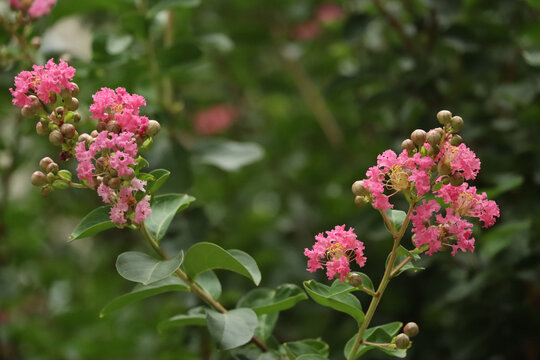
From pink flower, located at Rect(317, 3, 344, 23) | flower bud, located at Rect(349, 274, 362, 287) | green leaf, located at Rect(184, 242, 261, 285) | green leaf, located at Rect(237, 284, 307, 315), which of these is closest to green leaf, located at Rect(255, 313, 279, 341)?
green leaf, located at Rect(237, 284, 307, 315)

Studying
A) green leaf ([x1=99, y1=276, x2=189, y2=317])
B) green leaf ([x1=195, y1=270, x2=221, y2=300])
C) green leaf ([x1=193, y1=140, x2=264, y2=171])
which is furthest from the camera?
green leaf ([x1=193, y1=140, x2=264, y2=171])

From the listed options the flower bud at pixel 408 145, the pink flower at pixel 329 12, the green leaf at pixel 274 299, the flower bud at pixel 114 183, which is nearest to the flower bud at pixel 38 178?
the flower bud at pixel 114 183

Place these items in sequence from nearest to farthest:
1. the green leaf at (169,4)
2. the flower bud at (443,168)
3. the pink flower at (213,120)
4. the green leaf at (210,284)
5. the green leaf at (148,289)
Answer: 1. the flower bud at (443,168)
2. the green leaf at (148,289)
3. the green leaf at (210,284)
4. the green leaf at (169,4)
5. the pink flower at (213,120)

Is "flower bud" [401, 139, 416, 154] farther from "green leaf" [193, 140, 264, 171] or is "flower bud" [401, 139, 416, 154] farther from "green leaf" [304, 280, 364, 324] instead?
"green leaf" [193, 140, 264, 171]

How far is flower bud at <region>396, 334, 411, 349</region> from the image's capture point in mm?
749

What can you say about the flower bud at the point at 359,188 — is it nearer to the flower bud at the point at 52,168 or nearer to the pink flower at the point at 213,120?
the flower bud at the point at 52,168

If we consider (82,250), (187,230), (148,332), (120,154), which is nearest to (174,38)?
(187,230)

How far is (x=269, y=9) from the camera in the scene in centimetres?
222

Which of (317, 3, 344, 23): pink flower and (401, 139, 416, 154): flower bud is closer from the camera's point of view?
(401, 139, 416, 154): flower bud

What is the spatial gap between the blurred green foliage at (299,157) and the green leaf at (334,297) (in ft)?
1.60

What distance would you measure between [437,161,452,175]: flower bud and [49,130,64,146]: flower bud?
0.47 m

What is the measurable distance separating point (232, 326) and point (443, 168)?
34cm

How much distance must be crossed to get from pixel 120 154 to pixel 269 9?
1599 millimetres

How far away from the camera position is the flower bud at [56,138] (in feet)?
2.55
